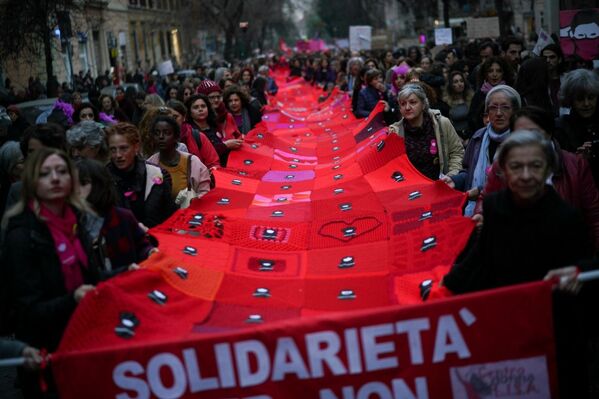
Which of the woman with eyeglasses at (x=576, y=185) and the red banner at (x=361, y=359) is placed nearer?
the red banner at (x=361, y=359)

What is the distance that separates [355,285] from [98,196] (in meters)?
1.80

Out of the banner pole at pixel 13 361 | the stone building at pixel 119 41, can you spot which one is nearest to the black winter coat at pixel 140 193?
the banner pole at pixel 13 361

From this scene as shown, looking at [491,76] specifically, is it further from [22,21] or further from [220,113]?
[22,21]

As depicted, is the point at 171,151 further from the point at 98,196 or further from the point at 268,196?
the point at 98,196

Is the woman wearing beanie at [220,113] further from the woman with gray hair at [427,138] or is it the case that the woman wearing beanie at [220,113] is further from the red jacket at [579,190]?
the red jacket at [579,190]

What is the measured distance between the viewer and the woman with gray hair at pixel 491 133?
6.37 m

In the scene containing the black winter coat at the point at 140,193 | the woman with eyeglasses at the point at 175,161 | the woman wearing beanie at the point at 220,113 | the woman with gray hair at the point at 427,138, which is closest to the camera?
the black winter coat at the point at 140,193

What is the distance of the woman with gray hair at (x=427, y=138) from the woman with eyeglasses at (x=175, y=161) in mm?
2061

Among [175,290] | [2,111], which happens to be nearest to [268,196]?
[175,290]

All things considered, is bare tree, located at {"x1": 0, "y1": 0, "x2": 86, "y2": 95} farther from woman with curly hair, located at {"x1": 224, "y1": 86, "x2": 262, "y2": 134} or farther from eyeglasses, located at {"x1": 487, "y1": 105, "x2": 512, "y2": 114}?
eyeglasses, located at {"x1": 487, "y1": 105, "x2": 512, "y2": 114}

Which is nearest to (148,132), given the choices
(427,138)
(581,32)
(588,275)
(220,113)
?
(427,138)

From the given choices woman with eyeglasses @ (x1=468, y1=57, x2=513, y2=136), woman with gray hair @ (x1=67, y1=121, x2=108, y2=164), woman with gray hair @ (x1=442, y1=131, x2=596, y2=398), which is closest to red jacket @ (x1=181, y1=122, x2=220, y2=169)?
woman with gray hair @ (x1=67, y1=121, x2=108, y2=164)

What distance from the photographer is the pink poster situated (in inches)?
545

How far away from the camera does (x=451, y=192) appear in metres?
7.00
